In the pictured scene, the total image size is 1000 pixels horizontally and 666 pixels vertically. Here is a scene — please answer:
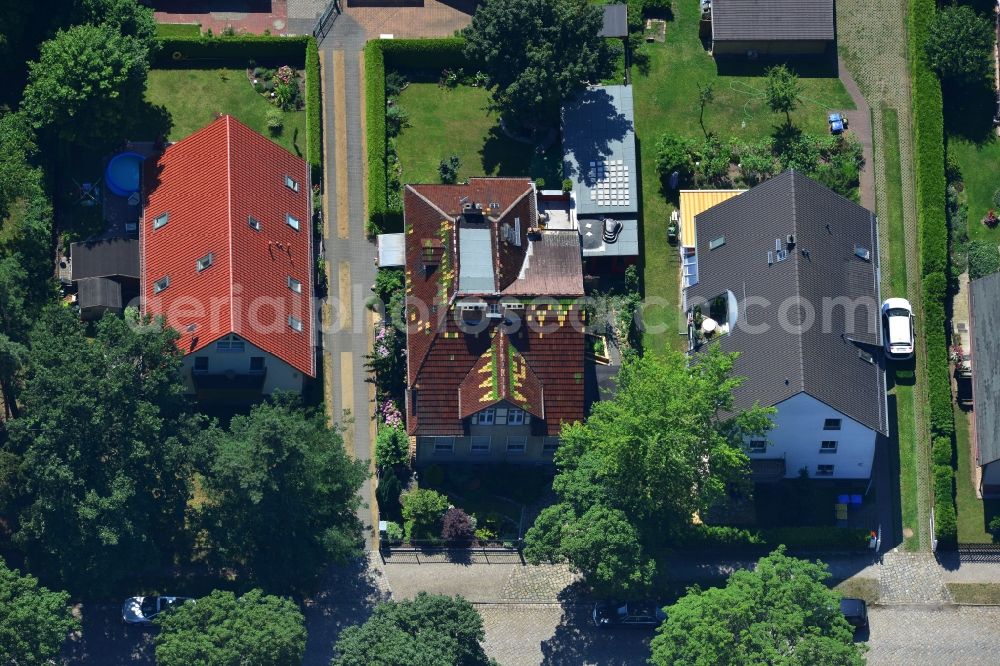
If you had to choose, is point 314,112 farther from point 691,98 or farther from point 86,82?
point 691,98

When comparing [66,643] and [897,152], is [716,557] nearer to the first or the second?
[897,152]

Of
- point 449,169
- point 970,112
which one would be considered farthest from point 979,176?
point 449,169

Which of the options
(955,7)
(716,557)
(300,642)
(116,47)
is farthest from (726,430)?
(116,47)

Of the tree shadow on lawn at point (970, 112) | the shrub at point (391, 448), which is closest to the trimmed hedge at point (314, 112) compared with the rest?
the shrub at point (391, 448)

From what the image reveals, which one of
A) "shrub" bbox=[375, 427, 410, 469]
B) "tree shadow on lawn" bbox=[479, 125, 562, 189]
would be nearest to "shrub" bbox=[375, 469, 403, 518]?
"shrub" bbox=[375, 427, 410, 469]

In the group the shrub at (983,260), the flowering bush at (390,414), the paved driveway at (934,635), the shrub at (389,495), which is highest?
the shrub at (983,260)

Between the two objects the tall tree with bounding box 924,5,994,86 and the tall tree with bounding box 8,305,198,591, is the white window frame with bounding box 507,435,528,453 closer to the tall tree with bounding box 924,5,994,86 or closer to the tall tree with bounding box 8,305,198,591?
the tall tree with bounding box 8,305,198,591

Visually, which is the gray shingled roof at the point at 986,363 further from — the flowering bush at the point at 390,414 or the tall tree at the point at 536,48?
the flowering bush at the point at 390,414
